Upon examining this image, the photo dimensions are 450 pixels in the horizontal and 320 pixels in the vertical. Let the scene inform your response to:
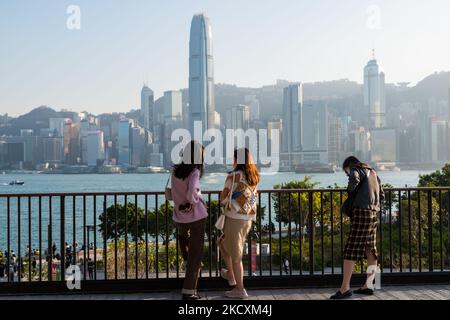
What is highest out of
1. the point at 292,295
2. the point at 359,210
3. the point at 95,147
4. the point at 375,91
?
the point at 375,91

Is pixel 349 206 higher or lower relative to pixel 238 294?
higher

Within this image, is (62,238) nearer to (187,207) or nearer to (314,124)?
(187,207)

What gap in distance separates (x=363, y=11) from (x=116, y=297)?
4.15 meters

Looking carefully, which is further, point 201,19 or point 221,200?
point 201,19

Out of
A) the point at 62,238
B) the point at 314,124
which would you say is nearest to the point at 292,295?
the point at 62,238

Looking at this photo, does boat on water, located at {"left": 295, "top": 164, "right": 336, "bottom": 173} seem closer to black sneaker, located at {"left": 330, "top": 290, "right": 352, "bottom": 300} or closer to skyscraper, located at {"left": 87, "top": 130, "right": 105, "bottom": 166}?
skyscraper, located at {"left": 87, "top": 130, "right": 105, "bottom": 166}

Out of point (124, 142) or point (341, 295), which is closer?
point (341, 295)

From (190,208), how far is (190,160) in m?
0.37

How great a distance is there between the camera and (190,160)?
396 centimetres

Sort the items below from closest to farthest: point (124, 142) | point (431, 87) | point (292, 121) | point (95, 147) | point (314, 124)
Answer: point (124, 142), point (95, 147), point (292, 121), point (431, 87), point (314, 124)

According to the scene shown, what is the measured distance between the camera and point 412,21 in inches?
320
